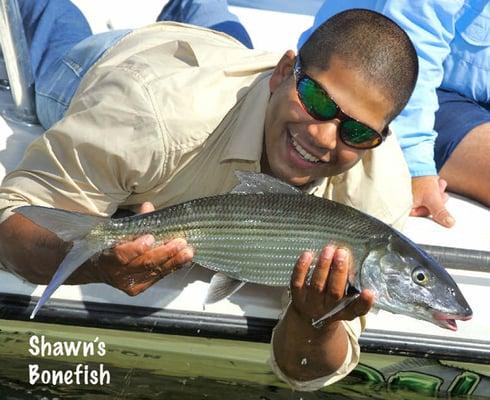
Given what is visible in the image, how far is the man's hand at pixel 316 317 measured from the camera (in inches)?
113

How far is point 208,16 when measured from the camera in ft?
15.5

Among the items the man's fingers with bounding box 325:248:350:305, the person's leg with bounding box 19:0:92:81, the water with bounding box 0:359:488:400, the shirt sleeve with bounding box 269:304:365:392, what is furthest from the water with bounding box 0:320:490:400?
the person's leg with bounding box 19:0:92:81

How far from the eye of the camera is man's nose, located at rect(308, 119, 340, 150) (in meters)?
3.17

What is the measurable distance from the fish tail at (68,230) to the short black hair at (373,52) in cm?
95

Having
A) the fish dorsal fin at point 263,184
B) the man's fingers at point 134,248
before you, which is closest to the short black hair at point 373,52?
the fish dorsal fin at point 263,184

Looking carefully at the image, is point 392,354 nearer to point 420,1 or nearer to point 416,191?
point 416,191

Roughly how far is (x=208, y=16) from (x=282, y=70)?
57.2 inches

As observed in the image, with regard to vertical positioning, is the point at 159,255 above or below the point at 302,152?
below

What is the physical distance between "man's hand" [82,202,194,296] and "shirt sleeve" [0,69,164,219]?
0.20m

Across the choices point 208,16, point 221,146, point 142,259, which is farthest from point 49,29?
point 142,259

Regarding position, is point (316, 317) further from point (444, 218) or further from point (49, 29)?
point (49, 29)

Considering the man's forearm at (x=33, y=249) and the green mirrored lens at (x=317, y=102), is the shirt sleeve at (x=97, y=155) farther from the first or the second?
the green mirrored lens at (x=317, y=102)

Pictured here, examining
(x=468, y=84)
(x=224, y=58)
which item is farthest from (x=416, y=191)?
(x=224, y=58)

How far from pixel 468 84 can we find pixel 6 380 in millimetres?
2589
